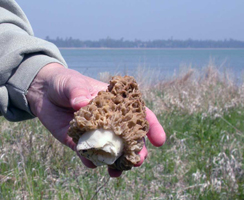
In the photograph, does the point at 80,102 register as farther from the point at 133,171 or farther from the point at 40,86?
the point at 133,171

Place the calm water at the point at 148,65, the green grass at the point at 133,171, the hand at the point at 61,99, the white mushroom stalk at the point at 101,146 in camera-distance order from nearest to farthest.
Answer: the white mushroom stalk at the point at 101,146 → the hand at the point at 61,99 → the green grass at the point at 133,171 → the calm water at the point at 148,65

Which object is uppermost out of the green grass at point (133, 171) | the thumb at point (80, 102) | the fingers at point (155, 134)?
the thumb at point (80, 102)

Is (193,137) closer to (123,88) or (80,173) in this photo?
(80,173)

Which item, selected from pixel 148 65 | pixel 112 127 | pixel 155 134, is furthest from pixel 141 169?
pixel 148 65

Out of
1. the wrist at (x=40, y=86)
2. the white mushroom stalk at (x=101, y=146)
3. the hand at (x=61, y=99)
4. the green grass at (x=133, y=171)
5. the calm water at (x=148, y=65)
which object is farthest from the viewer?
the calm water at (x=148, y=65)

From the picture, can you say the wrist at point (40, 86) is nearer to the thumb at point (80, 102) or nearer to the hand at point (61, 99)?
the hand at point (61, 99)

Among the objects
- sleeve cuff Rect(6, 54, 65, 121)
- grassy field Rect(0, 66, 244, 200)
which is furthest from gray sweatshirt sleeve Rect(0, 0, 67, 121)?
grassy field Rect(0, 66, 244, 200)

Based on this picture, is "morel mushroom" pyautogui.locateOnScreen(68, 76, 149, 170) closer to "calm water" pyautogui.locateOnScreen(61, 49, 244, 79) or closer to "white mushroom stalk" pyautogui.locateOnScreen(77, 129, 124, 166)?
"white mushroom stalk" pyautogui.locateOnScreen(77, 129, 124, 166)

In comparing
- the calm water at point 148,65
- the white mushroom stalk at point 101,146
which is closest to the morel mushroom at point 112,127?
the white mushroom stalk at point 101,146
